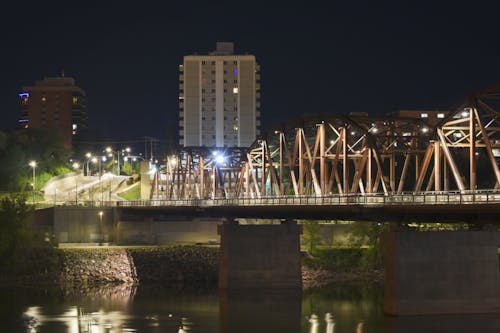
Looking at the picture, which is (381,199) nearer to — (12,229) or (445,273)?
(445,273)

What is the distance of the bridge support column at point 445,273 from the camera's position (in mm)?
75750

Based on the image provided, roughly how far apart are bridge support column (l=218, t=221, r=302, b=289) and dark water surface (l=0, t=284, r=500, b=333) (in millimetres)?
2800

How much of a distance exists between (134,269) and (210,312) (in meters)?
37.8

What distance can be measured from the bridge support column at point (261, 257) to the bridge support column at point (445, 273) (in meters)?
31.9

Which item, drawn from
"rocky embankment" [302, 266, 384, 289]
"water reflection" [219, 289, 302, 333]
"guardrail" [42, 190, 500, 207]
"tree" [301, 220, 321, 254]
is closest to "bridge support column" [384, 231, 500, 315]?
"guardrail" [42, 190, 500, 207]

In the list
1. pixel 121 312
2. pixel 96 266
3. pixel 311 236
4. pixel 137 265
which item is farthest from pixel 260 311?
pixel 311 236

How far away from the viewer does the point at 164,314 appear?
281 ft

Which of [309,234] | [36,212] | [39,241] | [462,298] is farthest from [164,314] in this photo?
[36,212]

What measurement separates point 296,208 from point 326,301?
9.58 meters

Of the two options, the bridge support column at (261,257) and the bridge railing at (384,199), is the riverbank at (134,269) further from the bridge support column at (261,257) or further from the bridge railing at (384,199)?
the bridge railing at (384,199)

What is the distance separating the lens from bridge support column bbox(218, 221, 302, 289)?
107438 mm

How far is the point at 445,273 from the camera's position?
7588 cm

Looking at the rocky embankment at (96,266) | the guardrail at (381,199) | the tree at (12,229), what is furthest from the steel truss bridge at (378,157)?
the tree at (12,229)

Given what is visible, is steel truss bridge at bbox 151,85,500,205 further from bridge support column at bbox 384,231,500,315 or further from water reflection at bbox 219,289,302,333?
water reflection at bbox 219,289,302,333
